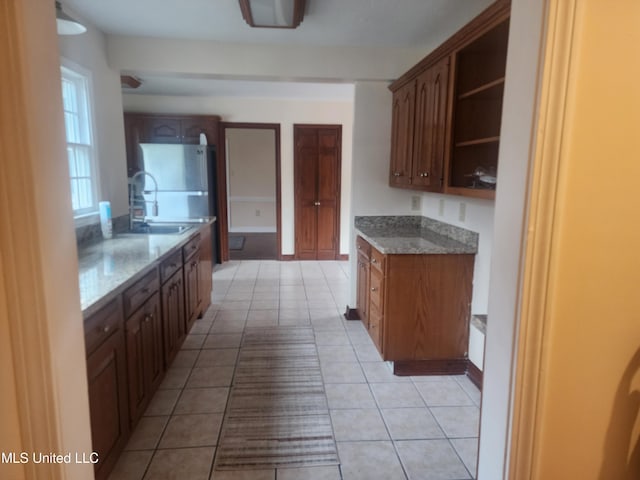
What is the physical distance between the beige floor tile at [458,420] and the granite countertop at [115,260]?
1.85m

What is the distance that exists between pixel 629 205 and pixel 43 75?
4.31ft

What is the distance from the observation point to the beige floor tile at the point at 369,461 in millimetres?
1779

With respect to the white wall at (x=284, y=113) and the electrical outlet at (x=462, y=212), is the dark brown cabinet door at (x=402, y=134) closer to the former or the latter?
the electrical outlet at (x=462, y=212)

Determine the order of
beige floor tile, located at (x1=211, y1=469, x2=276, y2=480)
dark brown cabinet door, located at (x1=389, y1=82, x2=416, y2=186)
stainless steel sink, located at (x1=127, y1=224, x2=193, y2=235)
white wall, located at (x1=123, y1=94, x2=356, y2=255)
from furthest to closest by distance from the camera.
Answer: white wall, located at (x1=123, y1=94, x2=356, y2=255) < stainless steel sink, located at (x1=127, y1=224, x2=193, y2=235) < dark brown cabinet door, located at (x1=389, y1=82, x2=416, y2=186) < beige floor tile, located at (x1=211, y1=469, x2=276, y2=480)

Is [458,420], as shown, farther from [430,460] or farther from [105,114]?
[105,114]

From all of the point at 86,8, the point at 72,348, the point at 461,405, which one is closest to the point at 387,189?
the point at 461,405

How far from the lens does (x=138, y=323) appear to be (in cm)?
201

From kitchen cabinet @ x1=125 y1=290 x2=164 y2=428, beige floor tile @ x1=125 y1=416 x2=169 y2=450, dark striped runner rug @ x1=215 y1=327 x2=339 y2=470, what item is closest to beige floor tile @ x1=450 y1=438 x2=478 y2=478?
dark striped runner rug @ x1=215 y1=327 x2=339 y2=470

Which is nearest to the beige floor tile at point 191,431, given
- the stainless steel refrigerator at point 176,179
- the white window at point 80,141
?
the white window at point 80,141

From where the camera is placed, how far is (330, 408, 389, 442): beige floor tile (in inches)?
80.8

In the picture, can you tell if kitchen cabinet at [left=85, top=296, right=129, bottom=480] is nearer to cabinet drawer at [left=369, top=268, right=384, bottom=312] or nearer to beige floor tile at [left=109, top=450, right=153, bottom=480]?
beige floor tile at [left=109, top=450, right=153, bottom=480]

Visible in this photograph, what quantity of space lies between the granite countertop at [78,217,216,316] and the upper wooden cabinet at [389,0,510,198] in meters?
1.82

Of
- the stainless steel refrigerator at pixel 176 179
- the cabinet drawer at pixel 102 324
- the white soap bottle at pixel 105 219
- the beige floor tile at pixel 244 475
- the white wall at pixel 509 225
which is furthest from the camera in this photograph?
Result: the stainless steel refrigerator at pixel 176 179

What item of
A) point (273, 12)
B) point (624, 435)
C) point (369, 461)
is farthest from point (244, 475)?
point (273, 12)
